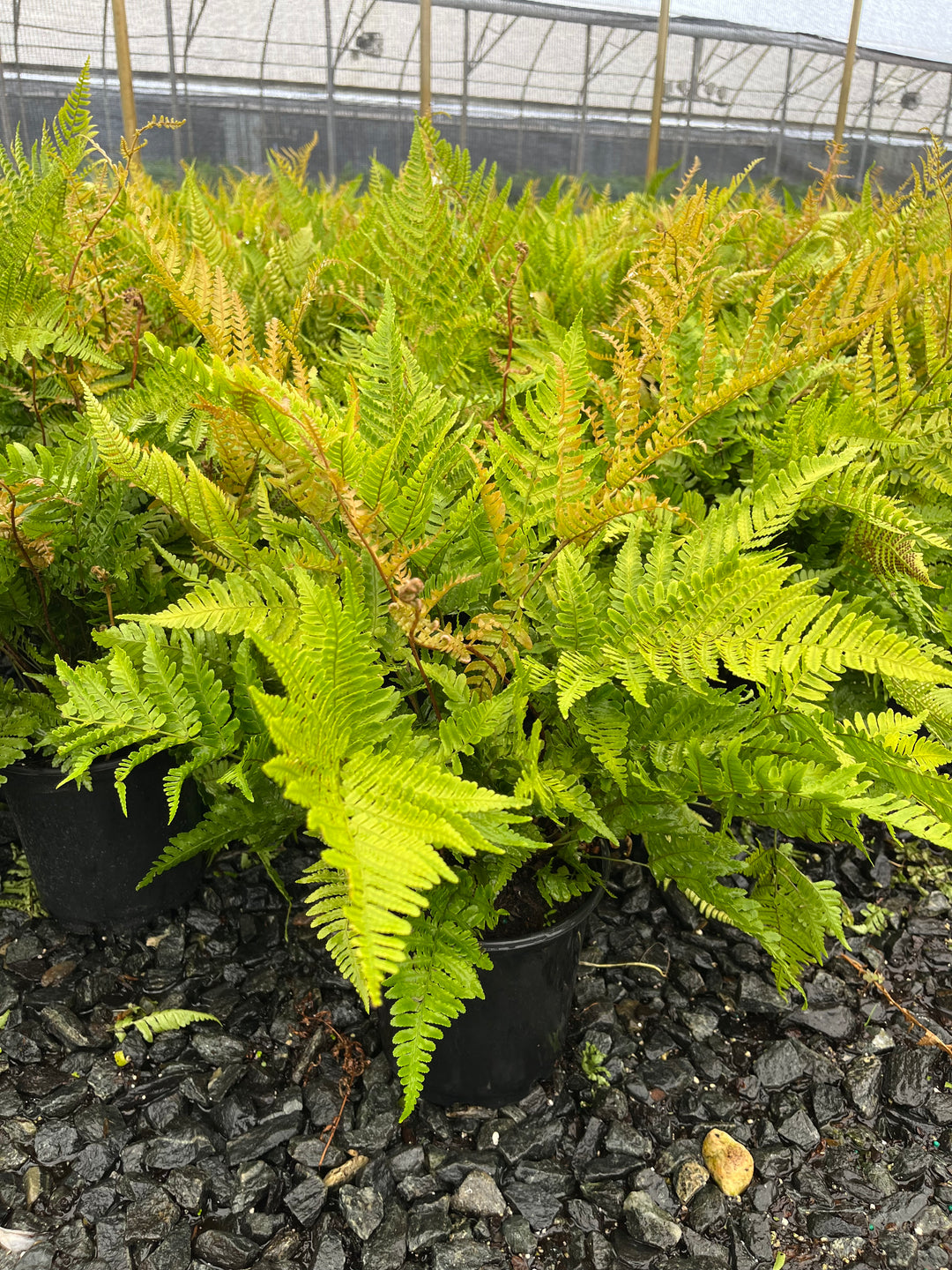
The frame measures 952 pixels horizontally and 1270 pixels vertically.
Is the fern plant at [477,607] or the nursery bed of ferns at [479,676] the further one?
the nursery bed of ferns at [479,676]

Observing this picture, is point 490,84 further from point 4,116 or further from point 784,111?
point 4,116

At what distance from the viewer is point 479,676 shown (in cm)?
132

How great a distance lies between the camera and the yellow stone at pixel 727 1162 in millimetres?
1500

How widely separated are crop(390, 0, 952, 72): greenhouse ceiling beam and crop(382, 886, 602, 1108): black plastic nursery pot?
1311 cm

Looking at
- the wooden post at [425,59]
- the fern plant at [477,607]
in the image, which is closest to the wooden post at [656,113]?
the wooden post at [425,59]

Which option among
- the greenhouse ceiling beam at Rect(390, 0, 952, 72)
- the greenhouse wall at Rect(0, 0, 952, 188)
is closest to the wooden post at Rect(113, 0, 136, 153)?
the greenhouse wall at Rect(0, 0, 952, 188)

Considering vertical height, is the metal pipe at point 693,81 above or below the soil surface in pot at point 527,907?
above

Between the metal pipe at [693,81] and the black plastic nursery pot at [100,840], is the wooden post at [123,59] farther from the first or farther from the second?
the metal pipe at [693,81]

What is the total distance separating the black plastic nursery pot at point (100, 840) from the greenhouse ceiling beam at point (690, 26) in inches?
499

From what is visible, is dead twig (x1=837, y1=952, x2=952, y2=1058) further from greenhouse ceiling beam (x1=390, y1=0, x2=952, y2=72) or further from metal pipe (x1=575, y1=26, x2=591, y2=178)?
metal pipe (x1=575, y1=26, x2=591, y2=178)

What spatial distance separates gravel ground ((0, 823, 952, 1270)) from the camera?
4.65 feet

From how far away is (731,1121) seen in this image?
1.61 metres

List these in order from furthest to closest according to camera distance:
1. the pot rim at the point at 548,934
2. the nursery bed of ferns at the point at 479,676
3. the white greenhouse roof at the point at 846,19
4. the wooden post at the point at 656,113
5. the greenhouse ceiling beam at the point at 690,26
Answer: the white greenhouse roof at the point at 846,19
the greenhouse ceiling beam at the point at 690,26
the wooden post at the point at 656,113
the pot rim at the point at 548,934
the nursery bed of ferns at the point at 479,676

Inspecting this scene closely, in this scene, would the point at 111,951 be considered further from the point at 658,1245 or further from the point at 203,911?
the point at 658,1245
